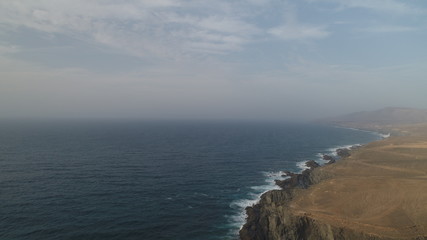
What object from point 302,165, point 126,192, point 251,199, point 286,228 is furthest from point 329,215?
point 302,165

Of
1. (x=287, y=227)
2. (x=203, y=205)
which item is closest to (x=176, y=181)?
(x=203, y=205)

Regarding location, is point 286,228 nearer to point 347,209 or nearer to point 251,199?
point 347,209

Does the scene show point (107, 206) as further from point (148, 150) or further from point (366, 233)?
point (148, 150)

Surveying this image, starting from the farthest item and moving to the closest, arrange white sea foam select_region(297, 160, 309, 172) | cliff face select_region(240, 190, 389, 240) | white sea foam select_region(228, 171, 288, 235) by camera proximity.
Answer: white sea foam select_region(297, 160, 309, 172)
white sea foam select_region(228, 171, 288, 235)
cliff face select_region(240, 190, 389, 240)

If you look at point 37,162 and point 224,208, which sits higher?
point 37,162

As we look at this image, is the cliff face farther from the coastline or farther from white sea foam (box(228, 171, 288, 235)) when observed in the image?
white sea foam (box(228, 171, 288, 235))

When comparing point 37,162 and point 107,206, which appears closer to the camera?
point 107,206

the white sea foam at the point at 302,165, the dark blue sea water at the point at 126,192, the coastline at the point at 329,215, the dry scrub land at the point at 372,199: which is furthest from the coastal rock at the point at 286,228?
the white sea foam at the point at 302,165

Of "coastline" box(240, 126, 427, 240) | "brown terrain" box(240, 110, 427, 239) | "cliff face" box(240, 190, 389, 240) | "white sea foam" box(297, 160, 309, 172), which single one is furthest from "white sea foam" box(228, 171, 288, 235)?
"white sea foam" box(297, 160, 309, 172)

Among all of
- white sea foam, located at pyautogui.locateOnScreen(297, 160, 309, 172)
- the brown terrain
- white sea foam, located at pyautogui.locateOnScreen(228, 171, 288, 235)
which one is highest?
the brown terrain
